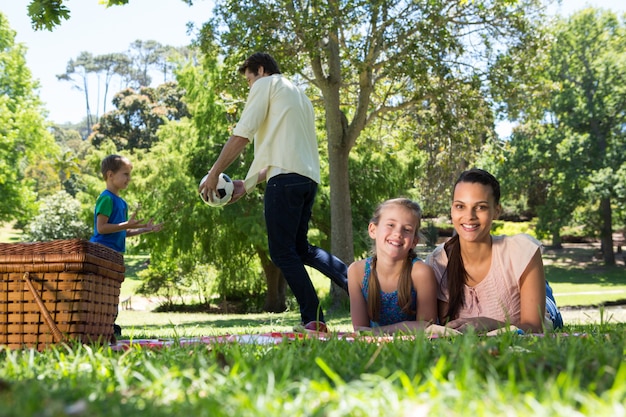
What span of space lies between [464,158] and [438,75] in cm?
272

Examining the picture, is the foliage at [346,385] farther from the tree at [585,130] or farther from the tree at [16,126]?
the tree at [16,126]

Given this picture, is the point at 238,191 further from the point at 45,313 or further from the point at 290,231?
the point at 45,313

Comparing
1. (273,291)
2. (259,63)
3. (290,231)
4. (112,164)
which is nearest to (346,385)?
(290,231)

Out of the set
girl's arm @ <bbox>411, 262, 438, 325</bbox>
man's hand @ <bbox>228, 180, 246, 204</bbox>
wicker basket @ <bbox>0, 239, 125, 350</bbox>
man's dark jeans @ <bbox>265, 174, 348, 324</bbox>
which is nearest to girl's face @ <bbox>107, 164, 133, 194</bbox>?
man's hand @ <bbox>228, 180, 246, 204</bbox>

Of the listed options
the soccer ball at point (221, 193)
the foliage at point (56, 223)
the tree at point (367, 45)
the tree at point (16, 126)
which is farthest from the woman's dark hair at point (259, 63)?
the foliage at point (56, 223)

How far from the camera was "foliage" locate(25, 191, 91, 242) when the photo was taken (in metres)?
40.4

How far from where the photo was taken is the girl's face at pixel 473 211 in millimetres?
4434

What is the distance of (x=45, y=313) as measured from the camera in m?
3.74

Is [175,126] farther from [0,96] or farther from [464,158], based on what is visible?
[0,96]

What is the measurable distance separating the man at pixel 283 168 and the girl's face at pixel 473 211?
144 centimetres

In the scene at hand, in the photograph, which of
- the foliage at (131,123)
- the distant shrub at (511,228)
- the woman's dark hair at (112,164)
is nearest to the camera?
the woman's dark hair at (112,164)

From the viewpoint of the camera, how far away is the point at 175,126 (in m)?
20.3

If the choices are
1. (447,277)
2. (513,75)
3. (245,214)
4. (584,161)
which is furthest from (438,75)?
(584,161)

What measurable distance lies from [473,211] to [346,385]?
9.48 feet
